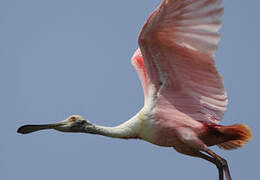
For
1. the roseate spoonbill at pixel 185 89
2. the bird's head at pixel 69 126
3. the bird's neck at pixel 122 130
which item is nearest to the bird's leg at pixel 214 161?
the roseate spoonbill at pixel 185 89

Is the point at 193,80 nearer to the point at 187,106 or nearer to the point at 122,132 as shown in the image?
the point at 187,106

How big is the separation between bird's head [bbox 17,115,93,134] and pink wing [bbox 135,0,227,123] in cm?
134

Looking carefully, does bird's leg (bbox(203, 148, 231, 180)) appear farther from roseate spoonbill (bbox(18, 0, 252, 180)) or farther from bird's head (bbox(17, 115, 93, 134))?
bird's head (bbox(17, 115, 93, 134))

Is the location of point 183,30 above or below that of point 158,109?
above

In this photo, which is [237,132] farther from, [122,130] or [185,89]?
[122,130]

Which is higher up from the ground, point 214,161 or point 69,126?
point 69,126

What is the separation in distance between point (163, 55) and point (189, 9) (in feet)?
2.70

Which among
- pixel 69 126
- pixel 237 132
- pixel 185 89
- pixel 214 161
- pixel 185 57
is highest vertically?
pixel 185 57

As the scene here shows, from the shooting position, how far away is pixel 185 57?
980 centimetres

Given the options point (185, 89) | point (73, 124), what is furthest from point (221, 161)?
point (73, 124)

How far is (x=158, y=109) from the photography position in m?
10.1

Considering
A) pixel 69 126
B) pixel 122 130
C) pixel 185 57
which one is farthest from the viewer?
pixel 69 126

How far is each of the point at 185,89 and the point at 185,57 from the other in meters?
0.60

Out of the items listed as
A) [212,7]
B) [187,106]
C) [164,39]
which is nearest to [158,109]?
[187,106]
